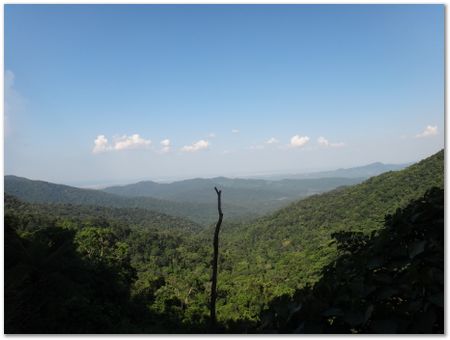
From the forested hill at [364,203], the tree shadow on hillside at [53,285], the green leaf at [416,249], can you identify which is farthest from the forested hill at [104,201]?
the green leaf at [416,249]

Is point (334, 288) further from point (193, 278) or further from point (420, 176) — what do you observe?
point (420, 176)

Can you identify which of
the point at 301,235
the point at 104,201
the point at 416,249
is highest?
the point at 416,249

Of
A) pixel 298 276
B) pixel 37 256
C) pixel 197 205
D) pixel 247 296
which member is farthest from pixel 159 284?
pixel 197 205

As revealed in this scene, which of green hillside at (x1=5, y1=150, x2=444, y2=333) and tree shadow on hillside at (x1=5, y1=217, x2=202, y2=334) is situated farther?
tree shadow on hillside at (x1=5, y1=217, x2=202, y2=334)

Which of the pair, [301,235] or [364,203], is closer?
[364,203]

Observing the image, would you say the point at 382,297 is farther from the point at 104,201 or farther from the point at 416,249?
the point at 104,201

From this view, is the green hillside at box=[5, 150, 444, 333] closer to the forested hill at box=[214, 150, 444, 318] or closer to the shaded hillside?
the shaded hillside

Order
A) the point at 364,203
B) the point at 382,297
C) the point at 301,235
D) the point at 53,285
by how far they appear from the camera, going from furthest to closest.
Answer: the point at 301,235 → the point at 364,203 → the point at 53,285 → the point at 382,297

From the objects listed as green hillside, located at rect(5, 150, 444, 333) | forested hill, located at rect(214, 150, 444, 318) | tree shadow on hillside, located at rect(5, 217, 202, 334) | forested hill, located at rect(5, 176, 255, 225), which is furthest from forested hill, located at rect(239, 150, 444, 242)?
forested hill, located at rect(5, 176, 255, 225)

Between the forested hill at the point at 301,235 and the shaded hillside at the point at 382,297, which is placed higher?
the shaded hillside at the point at 382,297

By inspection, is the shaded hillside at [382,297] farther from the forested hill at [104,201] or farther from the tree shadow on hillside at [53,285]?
the forested hill at [104,201]

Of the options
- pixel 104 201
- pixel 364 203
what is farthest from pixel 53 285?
pixel 104 201
